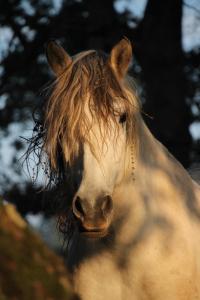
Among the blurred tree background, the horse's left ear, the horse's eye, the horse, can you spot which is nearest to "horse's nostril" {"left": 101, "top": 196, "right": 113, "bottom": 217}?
the horse

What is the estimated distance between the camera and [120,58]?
12.9 feet

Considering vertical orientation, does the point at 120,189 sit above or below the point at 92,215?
below

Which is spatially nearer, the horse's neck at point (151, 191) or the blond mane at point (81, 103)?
the blond mane at point (81, 103)

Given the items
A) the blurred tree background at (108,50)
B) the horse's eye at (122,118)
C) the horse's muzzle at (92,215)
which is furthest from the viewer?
the blurred tree background at (108,50)

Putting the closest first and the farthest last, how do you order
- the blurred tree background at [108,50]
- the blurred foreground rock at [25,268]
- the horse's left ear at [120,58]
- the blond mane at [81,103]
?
the blurred foreground rock at [25,268] → the blond mane at [81,103] → the horse's left ear at [120,58] → the blurred tree background at [108,50]

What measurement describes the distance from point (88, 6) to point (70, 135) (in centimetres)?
605

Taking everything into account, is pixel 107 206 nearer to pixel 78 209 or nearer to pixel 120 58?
pixel 78 209

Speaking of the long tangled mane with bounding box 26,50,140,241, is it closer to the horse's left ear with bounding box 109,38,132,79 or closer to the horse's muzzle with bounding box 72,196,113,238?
the horse's left ear with bounding box 109,38,132,79

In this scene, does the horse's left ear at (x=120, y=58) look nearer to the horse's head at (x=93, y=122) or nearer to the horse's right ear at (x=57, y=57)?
the horse's head at (x=93, y=122)

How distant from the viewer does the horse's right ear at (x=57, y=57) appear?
3.92 m

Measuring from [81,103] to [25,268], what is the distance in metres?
1.88

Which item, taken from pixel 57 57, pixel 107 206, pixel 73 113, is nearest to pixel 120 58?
pixel 57 57

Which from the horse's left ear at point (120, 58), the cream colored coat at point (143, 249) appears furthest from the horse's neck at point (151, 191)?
the horse's left ear at point (120, 58)

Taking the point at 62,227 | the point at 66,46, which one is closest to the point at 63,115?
the point at 62,227
